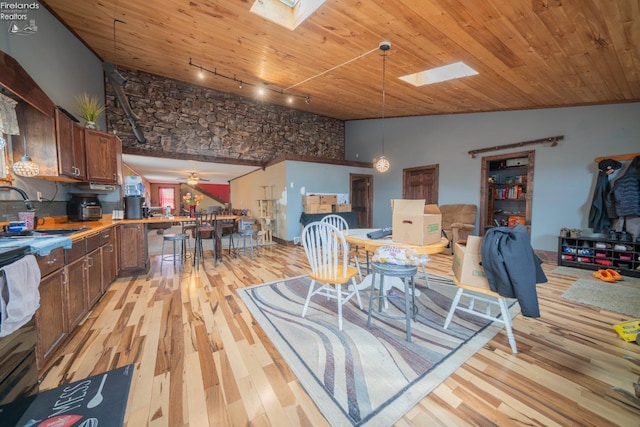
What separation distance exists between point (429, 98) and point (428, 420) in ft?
15.8

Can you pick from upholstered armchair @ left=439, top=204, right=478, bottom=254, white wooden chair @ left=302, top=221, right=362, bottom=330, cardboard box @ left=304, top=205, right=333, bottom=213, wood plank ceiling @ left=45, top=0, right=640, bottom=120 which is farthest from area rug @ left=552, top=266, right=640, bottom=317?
cardboard box @ left=304, top=205, right=333, bottom=213

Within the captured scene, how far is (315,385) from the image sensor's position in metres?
1.48

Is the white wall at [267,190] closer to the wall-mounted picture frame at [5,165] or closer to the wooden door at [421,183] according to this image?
the wooden door at [421,183]

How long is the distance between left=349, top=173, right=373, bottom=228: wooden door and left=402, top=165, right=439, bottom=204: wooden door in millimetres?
1129

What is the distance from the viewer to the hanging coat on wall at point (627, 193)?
344 centimetres

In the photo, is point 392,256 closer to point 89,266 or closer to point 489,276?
point 489,276

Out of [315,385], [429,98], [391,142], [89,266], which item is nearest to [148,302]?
[89,266]

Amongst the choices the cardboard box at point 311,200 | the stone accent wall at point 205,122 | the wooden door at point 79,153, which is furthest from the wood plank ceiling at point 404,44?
the cardboard box at point 311,200

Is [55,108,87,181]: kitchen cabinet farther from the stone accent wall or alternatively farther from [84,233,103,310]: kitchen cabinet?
the stone accent wall

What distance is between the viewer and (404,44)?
2.91 m

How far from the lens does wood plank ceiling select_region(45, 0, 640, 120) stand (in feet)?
7.20

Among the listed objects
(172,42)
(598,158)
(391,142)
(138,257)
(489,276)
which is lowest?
(138,257)

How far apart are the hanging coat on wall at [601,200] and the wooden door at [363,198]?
4.52m

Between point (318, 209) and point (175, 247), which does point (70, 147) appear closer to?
point (175, 247)
